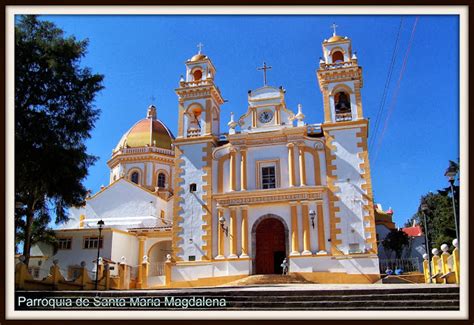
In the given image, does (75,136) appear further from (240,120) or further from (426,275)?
(426,275)

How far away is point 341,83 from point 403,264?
30.8 feet

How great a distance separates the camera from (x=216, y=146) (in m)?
24.4

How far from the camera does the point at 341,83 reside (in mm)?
23172

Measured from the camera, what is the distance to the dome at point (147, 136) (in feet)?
118

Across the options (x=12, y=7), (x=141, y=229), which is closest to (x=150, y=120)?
(x=141, y=229)

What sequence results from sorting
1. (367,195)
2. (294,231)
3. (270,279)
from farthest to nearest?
(294,231), (367,195), (270,279)

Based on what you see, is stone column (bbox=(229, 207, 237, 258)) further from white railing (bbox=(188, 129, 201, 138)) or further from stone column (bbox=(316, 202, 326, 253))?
white railing (bbox=(188, 129, 201, 138))

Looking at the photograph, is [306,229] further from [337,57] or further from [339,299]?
[339,299]

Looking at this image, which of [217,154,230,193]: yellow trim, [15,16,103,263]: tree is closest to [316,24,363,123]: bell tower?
[217,154,230,193]: yellow trim

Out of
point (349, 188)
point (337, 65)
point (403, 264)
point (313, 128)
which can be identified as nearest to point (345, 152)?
point (349, 188)

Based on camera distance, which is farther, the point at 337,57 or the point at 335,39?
the point at 337,57

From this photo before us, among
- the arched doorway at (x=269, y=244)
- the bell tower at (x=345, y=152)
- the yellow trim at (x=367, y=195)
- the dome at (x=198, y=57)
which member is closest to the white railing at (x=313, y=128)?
the bell tower at (x=345, y=152)

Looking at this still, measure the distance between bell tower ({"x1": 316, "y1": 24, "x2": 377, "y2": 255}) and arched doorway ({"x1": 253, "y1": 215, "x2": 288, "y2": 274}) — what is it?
241cm
